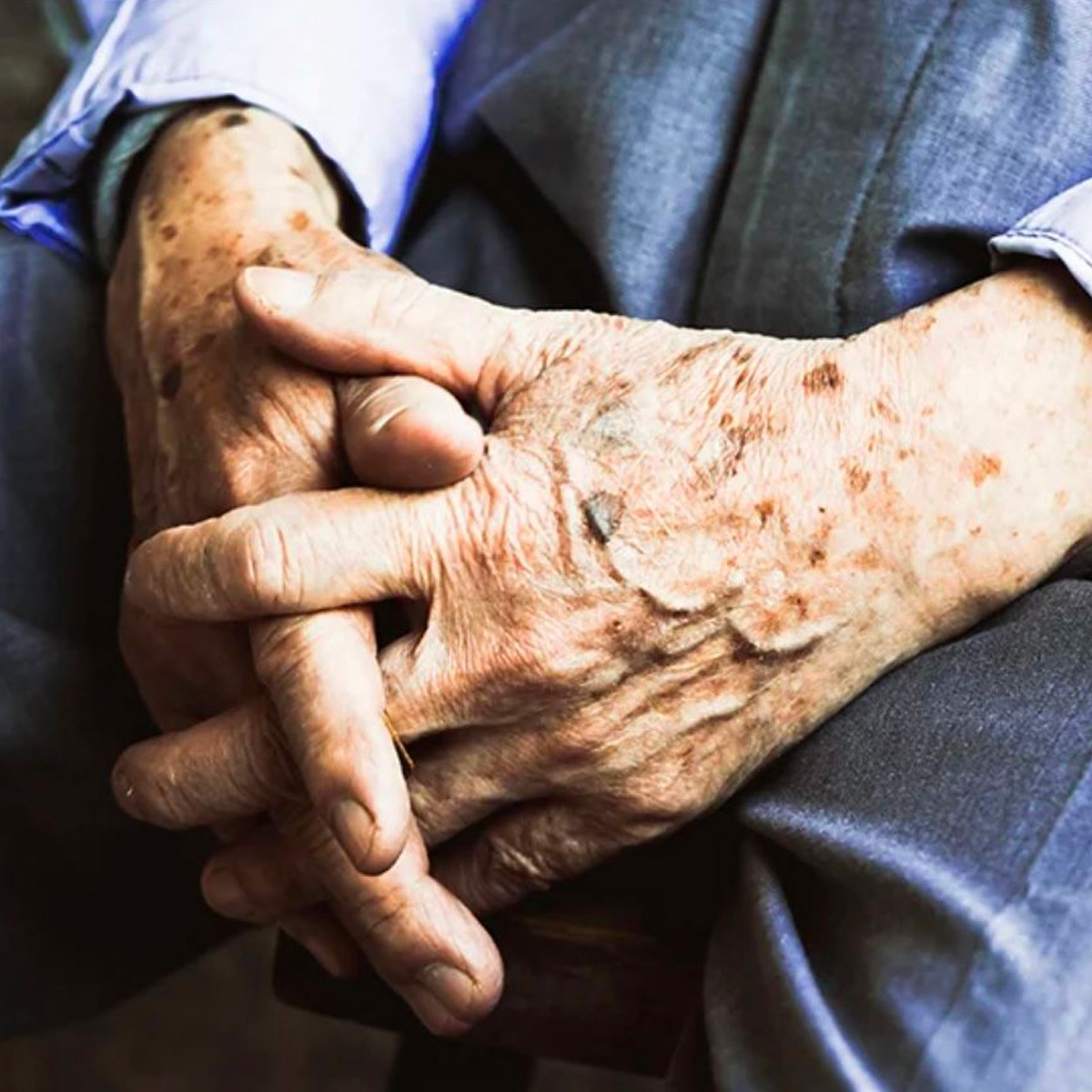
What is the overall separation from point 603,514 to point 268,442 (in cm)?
15

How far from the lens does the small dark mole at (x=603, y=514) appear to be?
64 cm

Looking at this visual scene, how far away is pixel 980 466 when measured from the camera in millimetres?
643

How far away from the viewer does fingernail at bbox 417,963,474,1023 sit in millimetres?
657

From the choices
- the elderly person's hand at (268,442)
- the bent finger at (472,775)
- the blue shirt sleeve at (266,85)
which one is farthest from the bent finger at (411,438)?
the blue shirt sleeve at (266,85)

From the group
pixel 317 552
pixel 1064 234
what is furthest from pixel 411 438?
pixel 1064 234

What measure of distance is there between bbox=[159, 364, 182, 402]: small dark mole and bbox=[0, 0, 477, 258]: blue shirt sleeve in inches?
6.1

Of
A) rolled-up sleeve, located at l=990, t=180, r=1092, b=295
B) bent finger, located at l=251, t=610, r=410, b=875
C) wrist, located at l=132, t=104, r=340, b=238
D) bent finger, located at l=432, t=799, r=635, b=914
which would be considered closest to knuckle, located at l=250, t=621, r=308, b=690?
bent finger, located at l=251, t=610, r=410, b=875

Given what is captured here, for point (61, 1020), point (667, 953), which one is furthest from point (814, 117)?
point (61, 1020)

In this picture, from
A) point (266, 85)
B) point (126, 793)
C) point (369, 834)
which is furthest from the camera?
point (266, 85)

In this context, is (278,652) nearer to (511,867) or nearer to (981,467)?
(511,867)

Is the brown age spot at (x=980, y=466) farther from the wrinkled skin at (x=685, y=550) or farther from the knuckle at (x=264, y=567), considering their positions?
the knuckle at (x=264, y=567)

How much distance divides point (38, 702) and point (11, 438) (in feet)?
0.43

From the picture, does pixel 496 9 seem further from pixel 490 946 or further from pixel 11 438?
pixel 490 946

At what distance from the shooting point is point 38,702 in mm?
795
